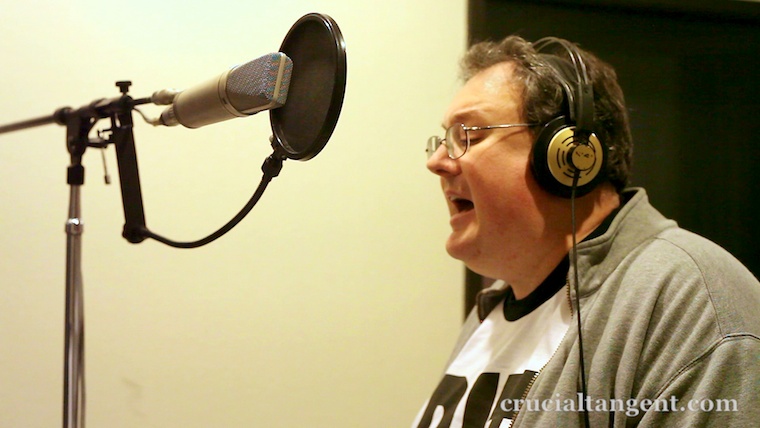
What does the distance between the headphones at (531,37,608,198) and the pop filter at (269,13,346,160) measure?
1.63 ft

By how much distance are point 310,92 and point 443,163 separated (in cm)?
54

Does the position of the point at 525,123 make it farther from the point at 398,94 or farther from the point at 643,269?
the point at 398,94

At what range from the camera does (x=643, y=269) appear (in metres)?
0.96

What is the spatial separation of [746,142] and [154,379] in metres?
1.82

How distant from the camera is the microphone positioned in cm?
69

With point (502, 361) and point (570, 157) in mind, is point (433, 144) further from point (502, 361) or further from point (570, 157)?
point (502, 361)

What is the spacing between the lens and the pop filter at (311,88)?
686mm

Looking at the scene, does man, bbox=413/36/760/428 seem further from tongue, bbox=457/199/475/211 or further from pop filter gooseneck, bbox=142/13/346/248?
pop filter gooseneck, bbox=142/13/346/248

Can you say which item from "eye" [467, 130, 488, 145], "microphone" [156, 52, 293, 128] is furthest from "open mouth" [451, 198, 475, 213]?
"microphone" [156, 52, 293, 128]

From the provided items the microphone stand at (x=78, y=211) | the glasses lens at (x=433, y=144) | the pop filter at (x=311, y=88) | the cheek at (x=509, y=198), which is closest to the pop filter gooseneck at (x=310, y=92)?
the pop filter at (x=311, y=88)

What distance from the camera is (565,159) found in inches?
41.6

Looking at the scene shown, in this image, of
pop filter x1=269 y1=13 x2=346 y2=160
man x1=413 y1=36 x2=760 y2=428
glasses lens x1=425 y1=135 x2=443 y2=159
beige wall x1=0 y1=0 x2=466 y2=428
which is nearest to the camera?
pop filter x1=269 y1=13 x2=346 y2=160

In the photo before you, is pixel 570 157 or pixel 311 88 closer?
pixel 311 88

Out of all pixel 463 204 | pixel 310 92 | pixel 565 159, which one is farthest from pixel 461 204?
pixel 310 92
